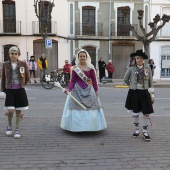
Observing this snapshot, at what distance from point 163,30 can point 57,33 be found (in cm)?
938

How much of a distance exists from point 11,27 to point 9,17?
0.85 metres

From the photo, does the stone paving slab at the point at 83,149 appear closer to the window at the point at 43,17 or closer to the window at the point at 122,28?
the window at the point at 43,17

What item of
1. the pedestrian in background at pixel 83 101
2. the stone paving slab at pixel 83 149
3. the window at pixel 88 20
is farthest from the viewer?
the window at pixel 88 20

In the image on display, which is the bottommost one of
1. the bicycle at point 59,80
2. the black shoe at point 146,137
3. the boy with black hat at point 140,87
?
the black shoe at point 146,137

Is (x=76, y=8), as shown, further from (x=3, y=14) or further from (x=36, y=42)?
(x=3, y=14)

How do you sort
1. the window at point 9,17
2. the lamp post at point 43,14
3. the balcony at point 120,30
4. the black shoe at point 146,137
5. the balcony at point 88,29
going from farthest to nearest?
1. the balcony at point 120,30
2. the balcony at point 88,29
3. the window at point 9,17
4. the lamp post at point 43,14
5. the black shoe at point 146,137

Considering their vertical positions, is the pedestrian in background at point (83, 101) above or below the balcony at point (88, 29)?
below

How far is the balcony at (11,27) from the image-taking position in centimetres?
2364

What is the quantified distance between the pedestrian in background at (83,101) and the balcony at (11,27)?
18948 mm

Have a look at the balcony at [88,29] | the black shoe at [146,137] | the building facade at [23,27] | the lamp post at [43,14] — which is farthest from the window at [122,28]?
the black shoe at [146,137]

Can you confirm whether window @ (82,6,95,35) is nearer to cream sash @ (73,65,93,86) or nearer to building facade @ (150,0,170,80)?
building facade @ (150,0,170,80)

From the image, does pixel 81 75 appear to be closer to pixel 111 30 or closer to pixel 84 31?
pixel 84 31

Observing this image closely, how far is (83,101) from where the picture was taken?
584 centimetres

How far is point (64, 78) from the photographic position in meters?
16.2
